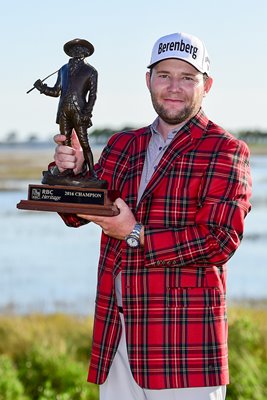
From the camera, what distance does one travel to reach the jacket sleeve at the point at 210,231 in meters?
3.46

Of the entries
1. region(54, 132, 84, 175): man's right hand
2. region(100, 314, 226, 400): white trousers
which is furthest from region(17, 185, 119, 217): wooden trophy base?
region(100, 314, 226, 400): white trousers

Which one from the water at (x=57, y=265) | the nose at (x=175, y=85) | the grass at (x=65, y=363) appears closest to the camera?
the nose at (x=175, y=85)

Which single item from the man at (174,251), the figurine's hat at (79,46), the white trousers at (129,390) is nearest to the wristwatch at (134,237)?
the man at (174,251)

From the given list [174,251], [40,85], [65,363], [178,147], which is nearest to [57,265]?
[65,363]

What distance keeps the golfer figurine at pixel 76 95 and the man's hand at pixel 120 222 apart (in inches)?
11.7

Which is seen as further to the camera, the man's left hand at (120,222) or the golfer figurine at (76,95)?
the golfer figurine at (76,95)

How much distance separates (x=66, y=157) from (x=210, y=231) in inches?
27.5

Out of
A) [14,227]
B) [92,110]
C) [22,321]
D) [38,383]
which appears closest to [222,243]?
[92,110]

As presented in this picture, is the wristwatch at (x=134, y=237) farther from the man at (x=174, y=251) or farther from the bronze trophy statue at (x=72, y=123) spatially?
the bronze trophy statue at (x=72, y=123)

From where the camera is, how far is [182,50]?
359 cm

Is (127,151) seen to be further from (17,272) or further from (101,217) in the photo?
(17,272)

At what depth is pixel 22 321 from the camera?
32.0ft

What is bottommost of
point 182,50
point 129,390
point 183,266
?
point 129,390

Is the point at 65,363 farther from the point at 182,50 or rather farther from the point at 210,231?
the point at 182,50
